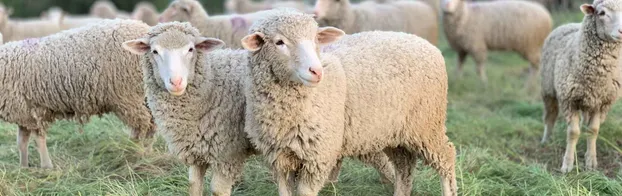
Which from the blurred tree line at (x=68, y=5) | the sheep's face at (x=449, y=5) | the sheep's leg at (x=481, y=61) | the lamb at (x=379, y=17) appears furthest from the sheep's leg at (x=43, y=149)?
the blurred tree line at (x=68, y=5)

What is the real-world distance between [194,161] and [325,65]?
880 mm

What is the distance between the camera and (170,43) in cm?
396

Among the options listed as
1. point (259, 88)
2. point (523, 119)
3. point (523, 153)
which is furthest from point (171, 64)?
point (523, 119)

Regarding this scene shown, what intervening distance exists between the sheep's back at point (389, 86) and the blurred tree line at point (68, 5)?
2021 centimetres

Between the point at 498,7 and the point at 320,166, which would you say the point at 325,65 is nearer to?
the point at 320,166

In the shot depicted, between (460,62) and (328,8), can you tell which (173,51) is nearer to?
(328,8)

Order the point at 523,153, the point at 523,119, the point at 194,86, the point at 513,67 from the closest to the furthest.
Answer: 1. the point at 194,86
2. the point at 523,153
3. the point at 523,119
4. the point at 513,67

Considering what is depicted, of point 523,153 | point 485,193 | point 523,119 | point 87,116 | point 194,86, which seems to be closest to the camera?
point 194,86

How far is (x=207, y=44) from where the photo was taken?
162 inches

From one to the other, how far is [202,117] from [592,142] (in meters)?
3.09

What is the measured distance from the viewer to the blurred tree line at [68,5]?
2489cm

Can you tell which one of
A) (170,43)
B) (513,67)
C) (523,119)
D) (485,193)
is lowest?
(513,67)

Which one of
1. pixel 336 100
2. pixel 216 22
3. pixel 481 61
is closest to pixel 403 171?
pixel 336 100

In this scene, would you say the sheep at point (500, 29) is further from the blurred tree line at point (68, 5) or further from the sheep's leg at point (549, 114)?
the blurred tree line at point (68, 5)
